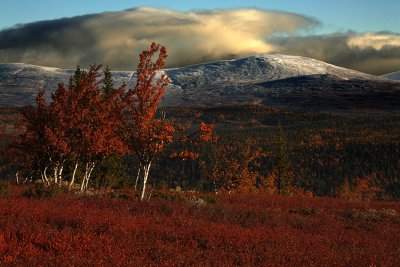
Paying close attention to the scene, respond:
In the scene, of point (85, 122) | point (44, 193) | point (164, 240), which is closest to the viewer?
point (164, 240)

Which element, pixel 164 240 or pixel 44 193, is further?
pixel 44 193

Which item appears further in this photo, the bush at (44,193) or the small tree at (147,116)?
the small tree at (147,116)

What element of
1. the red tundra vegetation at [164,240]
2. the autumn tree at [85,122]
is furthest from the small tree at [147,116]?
the autumn tree at [85,122]

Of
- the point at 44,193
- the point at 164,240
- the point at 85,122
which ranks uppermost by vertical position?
the point at 85,122

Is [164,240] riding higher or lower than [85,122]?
lower

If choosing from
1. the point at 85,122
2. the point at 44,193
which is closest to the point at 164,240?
the point at 44,193

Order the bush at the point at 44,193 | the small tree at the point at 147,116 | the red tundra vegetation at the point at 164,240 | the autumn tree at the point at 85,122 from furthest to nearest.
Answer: the autumn tree at the point at 85,122
the small tree at the point at 147,116
the bush at the point at 44,193
the red tundra vegetation at the point at 164,240

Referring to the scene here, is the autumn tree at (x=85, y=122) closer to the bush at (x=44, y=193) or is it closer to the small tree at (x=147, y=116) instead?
the small tree at (x=147, y=116)

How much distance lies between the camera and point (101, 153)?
3128 cm

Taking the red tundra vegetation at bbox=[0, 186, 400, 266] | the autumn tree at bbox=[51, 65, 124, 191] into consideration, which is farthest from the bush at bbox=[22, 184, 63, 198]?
the autumn tree at bbox=[51, 65, 124, 191]

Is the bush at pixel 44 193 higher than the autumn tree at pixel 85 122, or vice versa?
the autumn tree at pixel 85 122

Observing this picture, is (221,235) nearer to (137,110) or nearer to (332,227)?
(332,227)

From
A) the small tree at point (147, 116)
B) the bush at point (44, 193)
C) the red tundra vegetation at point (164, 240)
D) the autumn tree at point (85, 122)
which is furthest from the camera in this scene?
the autumn tree at point (85, 122)

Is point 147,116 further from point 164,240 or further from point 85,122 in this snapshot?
point 164,240
